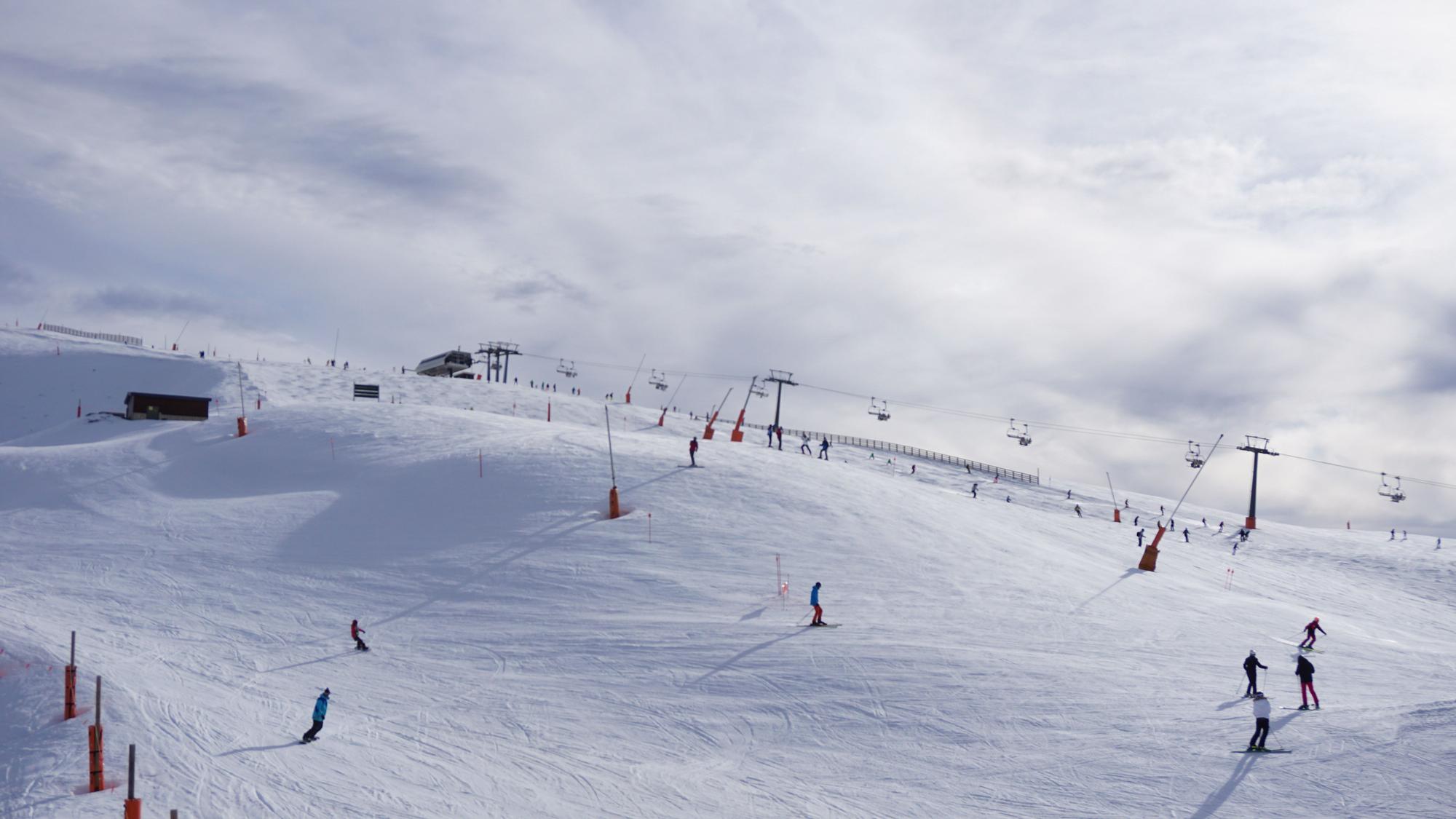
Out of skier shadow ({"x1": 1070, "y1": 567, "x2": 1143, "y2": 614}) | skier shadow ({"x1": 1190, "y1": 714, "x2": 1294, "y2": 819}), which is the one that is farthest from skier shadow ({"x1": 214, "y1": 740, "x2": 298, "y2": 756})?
skier shadow ({"x1": 1070, "y1": 567, "x2": 1143, "y2": 614})

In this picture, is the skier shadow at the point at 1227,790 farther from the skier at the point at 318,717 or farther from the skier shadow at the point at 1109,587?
the skier at the point at 318,717

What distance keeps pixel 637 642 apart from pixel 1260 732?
13.5 meters

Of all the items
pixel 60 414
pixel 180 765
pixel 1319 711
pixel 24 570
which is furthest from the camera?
pixel 60 414

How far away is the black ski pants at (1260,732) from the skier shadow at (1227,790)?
19cm

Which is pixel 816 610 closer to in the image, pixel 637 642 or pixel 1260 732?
pixel 637 642

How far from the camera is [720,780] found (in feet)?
60.0

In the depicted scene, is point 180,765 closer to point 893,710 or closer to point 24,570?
point 893,710

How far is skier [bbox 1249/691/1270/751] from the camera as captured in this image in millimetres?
17500

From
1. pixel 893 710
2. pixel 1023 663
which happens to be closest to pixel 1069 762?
pixel 893 710

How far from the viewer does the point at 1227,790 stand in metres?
16.4

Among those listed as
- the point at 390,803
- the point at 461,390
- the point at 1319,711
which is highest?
the point at 461,390

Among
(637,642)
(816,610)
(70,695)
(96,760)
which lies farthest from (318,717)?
(816,610)

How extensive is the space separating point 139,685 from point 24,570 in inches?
532

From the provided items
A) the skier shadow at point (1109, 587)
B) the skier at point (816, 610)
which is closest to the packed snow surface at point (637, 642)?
the skier shadow at point (1109, 587)
